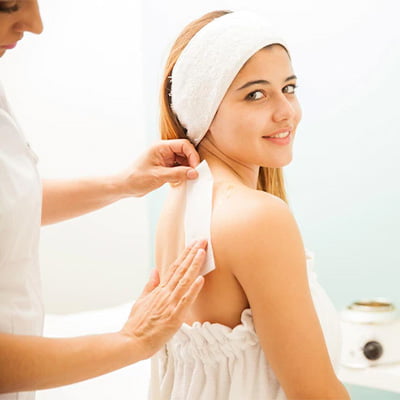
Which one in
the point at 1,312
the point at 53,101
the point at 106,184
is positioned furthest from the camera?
the point at 53,101

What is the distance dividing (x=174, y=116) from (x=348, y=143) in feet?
3.53

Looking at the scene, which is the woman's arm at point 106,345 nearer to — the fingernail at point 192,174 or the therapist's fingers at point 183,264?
the therapist's fingers at point 183,264

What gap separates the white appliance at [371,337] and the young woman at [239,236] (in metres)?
0.81

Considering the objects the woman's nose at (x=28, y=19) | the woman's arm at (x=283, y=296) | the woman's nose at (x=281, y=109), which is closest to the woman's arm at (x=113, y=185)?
the woman's nose at (x=281, y=109)

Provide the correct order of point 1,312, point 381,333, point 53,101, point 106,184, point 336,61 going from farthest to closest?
point 53,101 < point 336,61 < point 381,333 < point 106,184 < point 1,312

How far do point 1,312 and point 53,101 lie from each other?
1831mm

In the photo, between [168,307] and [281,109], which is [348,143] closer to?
[281,109]

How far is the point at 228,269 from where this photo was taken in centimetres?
110

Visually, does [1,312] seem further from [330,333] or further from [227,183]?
[330,333]

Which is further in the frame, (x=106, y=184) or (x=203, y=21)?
(x=106, y=184)

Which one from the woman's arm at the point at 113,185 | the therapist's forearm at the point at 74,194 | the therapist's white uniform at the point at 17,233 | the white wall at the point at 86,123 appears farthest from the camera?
the white wall at the point at 86,123

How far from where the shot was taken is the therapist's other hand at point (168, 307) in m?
1.07

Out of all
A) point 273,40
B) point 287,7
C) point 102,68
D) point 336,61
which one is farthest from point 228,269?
point 102,68

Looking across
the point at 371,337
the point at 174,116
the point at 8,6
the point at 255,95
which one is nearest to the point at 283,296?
the point at 255,95
